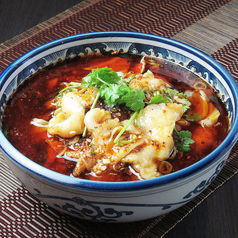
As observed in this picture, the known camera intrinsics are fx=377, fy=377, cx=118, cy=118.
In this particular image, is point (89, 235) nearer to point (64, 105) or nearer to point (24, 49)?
point (64, 105)

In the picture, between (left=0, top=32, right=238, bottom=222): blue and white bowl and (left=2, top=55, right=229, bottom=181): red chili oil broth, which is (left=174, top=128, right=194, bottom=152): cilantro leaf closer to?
(left=2, top=55, right=229, bottom=181): red chili oil broth

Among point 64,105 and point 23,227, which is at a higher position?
point 64,105

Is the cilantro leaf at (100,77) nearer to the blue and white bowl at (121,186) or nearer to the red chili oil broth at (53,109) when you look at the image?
the red chili oil broth at (53,109)

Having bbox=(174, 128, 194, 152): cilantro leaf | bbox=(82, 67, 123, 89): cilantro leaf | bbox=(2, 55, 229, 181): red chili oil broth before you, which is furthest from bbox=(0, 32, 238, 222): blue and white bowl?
bbox=(82, 67, 123, 89): cilantro leaf

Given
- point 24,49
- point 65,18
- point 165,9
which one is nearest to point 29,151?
point 24,49

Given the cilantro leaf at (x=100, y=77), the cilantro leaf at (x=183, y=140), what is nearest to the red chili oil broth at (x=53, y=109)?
the cilantro leaf at (x=183, y=140)

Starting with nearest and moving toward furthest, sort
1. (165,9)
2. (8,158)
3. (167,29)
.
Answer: (8,158) < (167,29) < (165,9)
